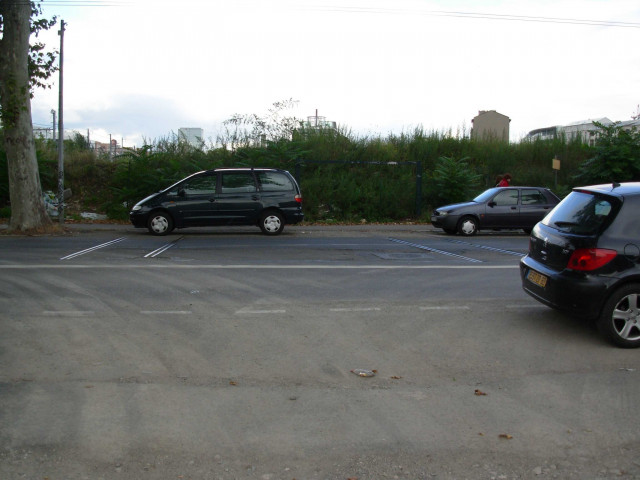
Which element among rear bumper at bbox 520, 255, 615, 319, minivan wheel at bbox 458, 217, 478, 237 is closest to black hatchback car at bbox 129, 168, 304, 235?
minivan wheel at bbox 458, 217, 478, 237

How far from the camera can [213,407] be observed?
4781mm

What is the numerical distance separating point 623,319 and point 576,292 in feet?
1.80

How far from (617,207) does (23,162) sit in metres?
15.3

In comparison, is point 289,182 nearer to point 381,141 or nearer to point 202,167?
point 202,167

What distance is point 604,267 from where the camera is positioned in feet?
20.8

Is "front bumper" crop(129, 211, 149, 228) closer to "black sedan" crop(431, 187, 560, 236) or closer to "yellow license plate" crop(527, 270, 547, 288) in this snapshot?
"black sedan" crop(431, 187, 560, 236)

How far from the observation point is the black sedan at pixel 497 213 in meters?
19.0

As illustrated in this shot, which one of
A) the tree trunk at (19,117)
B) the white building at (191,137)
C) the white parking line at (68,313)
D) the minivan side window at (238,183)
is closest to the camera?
the white parking line at (68,313)

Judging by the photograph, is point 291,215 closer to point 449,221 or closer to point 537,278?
point 449,221

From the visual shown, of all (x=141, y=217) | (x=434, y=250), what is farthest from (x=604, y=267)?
(x=141, y=217)

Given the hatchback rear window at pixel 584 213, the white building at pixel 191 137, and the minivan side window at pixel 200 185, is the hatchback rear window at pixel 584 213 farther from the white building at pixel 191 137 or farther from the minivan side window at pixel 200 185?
the white building at pixel 191 137

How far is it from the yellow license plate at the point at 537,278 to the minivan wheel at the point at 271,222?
11.2 m

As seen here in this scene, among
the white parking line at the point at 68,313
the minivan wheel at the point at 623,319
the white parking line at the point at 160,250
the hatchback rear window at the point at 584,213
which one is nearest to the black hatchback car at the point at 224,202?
the white parking line at the point at 160,250

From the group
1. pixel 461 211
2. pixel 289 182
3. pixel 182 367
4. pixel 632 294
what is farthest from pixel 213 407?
pixel 461 211
